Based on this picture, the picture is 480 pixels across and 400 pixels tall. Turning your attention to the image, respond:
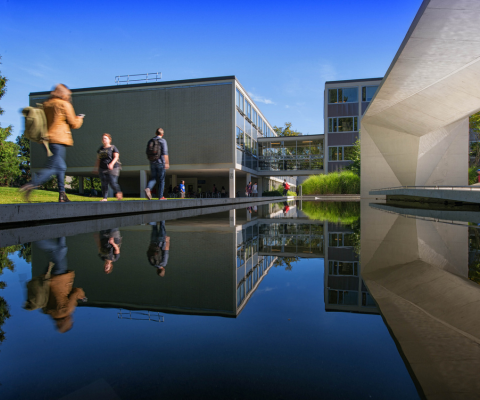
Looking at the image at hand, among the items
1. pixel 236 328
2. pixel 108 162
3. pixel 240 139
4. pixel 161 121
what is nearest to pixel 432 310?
pixel 236 328

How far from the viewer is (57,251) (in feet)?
10.4

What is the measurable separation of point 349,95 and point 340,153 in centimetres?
638

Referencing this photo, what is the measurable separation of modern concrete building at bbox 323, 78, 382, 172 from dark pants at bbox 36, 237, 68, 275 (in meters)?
38.2

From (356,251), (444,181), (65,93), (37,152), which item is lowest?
(356,251)

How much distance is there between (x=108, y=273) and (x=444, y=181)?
2136cm

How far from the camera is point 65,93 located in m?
6.75

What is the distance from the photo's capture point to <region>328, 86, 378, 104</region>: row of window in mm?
37938

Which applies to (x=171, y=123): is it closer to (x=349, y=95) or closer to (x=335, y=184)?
(x=335, y=184)

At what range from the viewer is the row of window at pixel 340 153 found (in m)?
39.1

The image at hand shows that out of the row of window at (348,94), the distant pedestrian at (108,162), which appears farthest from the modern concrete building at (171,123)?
the distant pedestrian at (108,162)

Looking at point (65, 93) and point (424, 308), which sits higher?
point (65, 93)

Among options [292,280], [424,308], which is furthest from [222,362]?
[292,280]

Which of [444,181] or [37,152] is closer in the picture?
[444,181]

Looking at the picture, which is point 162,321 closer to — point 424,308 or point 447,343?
point 447,343
